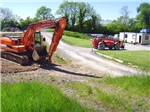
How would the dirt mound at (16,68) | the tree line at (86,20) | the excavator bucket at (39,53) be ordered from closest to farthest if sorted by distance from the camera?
the dirt mound at (16,68) → the excavator bucket at (39,53) → the tree line at (86,20)

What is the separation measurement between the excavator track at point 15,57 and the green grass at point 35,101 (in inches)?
246

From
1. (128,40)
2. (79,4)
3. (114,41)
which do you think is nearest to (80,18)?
(79,4)

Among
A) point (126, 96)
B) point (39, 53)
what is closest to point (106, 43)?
point (39, 53)

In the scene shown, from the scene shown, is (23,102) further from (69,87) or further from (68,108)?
(69,87)

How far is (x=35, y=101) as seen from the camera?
14.7 ft

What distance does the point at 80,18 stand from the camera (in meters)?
67.8

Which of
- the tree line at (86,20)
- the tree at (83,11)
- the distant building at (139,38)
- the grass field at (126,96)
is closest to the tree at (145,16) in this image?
the tree line at (86,20)

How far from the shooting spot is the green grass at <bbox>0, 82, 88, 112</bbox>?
13.8 feet

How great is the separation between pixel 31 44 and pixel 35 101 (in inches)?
342

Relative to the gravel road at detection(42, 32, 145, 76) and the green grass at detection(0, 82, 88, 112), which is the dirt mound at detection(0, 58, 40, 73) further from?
the green grass at detection(0, 82, 88, 112)

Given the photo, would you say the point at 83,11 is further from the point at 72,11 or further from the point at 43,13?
the point at 43,13

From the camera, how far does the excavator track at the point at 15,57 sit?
1156 centimetres

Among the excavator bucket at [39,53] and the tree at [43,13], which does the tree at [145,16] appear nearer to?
the tree at [43,13]

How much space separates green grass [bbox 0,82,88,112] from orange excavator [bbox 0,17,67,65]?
248 inches
